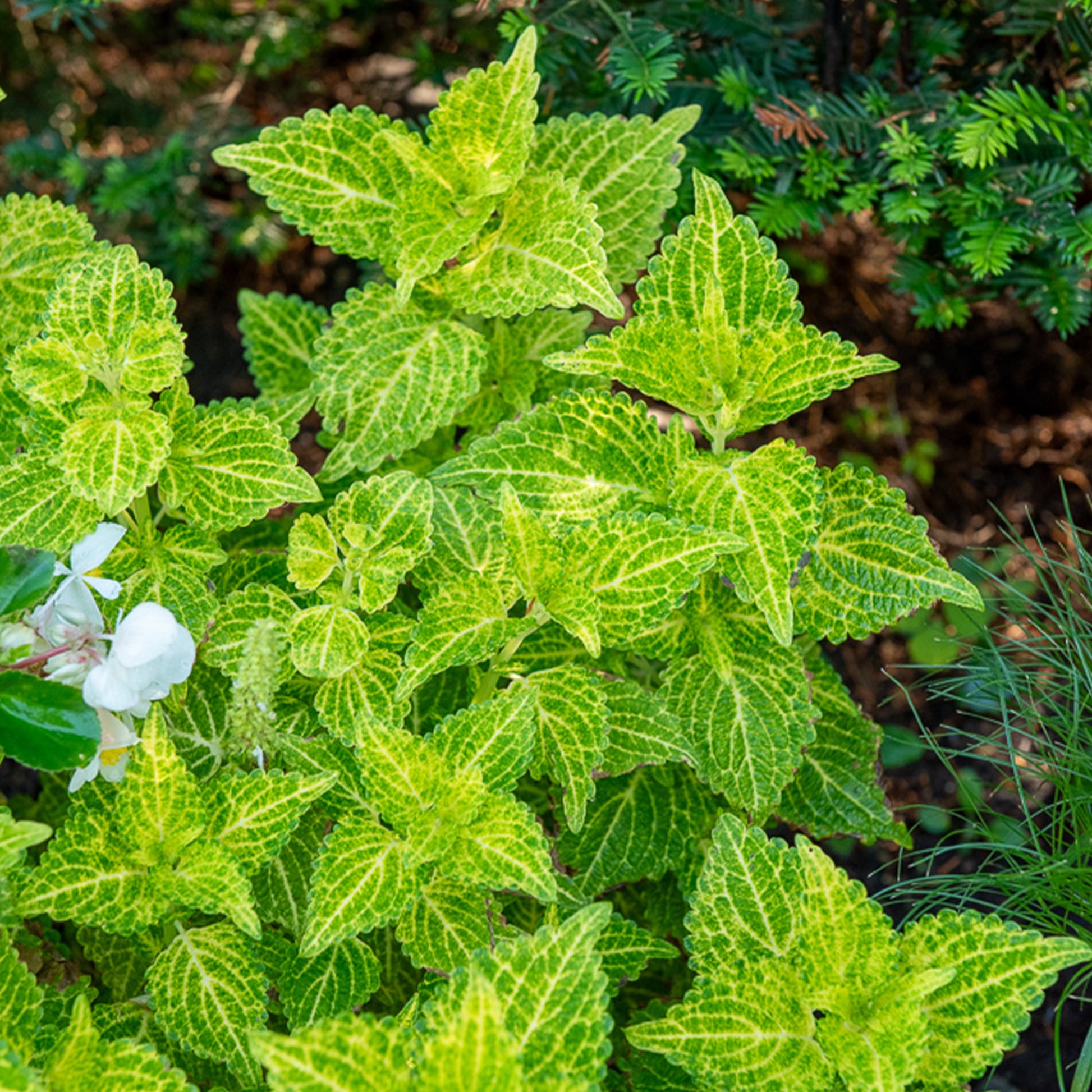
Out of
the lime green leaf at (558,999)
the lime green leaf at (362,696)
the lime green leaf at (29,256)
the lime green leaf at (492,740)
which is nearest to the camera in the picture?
the lime green leaf at (558,999)

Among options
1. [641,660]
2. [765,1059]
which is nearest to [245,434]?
[641,660]

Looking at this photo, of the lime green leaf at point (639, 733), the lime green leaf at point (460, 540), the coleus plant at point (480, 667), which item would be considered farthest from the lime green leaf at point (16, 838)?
the lime green leaf at point (639, 733)

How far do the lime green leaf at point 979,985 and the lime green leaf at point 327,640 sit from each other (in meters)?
0.76

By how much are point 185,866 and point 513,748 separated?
41 cm

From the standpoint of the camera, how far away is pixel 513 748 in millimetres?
1380

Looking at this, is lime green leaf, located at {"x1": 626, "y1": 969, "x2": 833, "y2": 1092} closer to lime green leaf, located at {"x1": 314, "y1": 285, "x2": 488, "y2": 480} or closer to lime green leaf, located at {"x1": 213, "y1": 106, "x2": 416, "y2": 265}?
lime green leaf, located at {"x1": 314, "y1": 285, "x2": 488, "y2": 480}

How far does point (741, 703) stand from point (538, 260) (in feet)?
2.20

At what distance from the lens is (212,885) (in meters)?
1.33

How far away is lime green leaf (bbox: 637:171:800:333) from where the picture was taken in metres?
1.51

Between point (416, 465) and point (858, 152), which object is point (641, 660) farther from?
point (858, 152)

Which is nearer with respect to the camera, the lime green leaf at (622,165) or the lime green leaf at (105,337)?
the lime green leaf at (105,337)

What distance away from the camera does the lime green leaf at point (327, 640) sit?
4.73 feet

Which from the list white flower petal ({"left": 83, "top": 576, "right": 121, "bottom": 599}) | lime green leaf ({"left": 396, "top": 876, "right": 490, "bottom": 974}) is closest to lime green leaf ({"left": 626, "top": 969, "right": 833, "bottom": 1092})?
lime green leaf ({"left": 396, "top": 876, "right": 490, "bottom": 974})

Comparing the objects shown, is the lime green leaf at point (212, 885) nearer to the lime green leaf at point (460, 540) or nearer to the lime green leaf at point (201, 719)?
the lime green leaf at point (201, 719)
